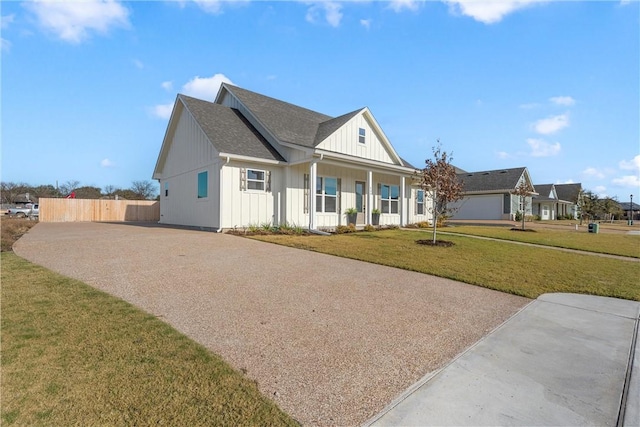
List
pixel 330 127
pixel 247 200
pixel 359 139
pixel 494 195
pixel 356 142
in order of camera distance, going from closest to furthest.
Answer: pixel 247 200, pixel 330 127, pixel 356 142, pixel 359 139, pixel 494 195

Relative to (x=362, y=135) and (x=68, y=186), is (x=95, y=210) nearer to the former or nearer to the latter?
(x=362, y=135)

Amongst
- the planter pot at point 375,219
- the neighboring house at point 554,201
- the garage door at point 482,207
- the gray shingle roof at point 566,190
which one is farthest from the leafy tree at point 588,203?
the planter pot at point 375,219

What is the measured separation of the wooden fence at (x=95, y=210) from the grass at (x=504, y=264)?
22.0 meters

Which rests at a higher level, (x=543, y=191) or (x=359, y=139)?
(x=359, y=139)

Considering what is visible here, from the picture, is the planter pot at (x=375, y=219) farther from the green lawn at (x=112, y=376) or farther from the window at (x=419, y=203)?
the green lawn at (x=112, y=376)

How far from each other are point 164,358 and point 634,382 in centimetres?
425

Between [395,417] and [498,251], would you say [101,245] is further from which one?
[498,251]

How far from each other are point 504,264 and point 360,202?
398 inches

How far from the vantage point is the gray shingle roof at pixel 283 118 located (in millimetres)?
15477

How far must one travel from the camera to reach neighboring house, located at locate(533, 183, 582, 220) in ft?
130

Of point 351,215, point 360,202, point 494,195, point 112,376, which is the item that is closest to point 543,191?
point 494,195

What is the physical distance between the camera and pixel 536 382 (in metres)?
2.64

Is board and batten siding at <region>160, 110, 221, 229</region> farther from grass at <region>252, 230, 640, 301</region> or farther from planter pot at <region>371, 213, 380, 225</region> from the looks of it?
planter pot at <region>371, 213, 380, 225</region>

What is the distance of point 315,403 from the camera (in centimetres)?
225
